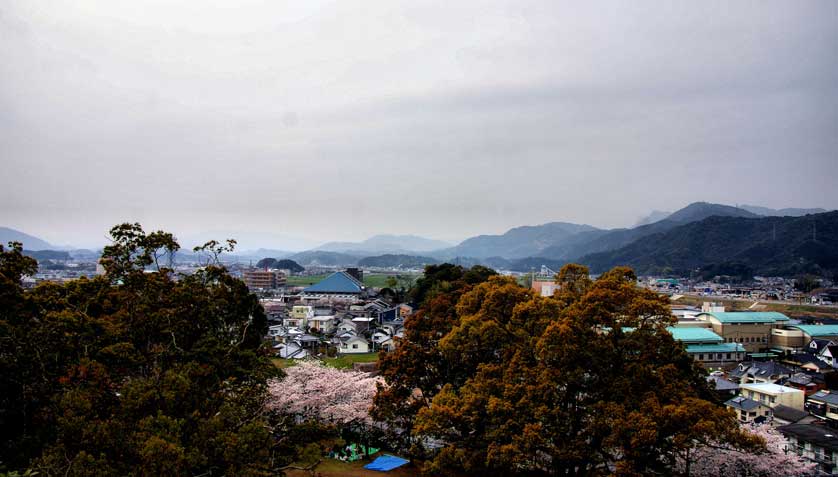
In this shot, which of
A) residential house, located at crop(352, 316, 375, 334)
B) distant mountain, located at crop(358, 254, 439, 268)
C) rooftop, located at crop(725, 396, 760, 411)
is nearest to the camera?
rooftop, located at crop(725, 396, 760, 411)

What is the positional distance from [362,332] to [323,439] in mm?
19734

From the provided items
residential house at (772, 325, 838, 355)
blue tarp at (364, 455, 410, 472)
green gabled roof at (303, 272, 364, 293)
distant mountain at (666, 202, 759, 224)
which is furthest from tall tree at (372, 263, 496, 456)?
distant mountain at (666, 202, 759, 224)

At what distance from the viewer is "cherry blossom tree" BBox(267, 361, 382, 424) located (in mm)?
13195

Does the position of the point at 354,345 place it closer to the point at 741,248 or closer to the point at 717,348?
the point at 717,348

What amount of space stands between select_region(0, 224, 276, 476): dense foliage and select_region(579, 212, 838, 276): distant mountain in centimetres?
9457

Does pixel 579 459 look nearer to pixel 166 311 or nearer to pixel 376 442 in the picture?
pixel 376 442

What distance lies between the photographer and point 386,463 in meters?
11.3

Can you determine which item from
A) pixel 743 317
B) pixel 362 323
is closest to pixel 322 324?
pixel 362 323

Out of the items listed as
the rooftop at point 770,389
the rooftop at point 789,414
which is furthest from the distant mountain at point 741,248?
the rooftop at point 789,414

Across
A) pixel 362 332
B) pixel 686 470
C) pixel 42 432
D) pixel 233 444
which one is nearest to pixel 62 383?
pixel 42 432

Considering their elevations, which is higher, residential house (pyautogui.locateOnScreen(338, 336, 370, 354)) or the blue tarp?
the blue tarp

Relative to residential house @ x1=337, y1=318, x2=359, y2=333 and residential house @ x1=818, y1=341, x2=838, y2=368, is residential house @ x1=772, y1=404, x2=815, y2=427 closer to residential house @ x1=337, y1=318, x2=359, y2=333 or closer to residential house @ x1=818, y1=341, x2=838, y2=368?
residential house @ x1=818, y1=341, x2=838, y2=368

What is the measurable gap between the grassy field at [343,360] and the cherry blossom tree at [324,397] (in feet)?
22.3

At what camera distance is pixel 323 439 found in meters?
9.85
